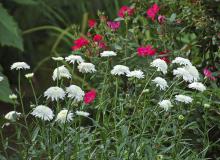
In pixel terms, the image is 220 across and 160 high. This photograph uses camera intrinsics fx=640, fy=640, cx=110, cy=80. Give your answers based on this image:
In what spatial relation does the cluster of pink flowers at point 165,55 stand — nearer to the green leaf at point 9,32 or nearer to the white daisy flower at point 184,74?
the white daisy flower at point 184,74

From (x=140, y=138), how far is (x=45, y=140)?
380mm

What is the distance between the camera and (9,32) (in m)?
4.96

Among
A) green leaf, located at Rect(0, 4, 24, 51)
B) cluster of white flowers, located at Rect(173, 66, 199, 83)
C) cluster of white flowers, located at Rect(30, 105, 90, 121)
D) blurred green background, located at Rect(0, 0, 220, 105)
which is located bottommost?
blurred green background, located at Rect(0, 0, 220, 105)

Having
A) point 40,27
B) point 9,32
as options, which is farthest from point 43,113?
point 40,27

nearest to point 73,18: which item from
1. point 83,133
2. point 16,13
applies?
point 16,13

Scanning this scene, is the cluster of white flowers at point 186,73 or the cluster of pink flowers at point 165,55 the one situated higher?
the cluster of white flowers at point 186,73

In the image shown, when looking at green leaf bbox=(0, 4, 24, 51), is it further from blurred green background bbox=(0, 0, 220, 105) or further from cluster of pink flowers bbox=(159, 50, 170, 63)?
cluster of pink flowers bbox=(159, 50, 170, 63)

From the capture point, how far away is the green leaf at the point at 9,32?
16.1 feet

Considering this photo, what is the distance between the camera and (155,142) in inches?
105

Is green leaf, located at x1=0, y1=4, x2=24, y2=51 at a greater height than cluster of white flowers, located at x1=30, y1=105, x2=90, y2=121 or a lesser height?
lesser

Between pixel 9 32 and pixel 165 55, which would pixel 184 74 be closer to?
pixel 165 55

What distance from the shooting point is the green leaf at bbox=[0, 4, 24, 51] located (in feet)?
16.1

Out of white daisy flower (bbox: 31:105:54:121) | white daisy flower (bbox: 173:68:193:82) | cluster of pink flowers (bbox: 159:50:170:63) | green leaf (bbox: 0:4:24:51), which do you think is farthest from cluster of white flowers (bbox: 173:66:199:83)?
green leaf (bbox: 0:4:24:51)

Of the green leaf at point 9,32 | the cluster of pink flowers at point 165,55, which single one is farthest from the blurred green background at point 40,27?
the cluster of pink flowers at point 165,55
